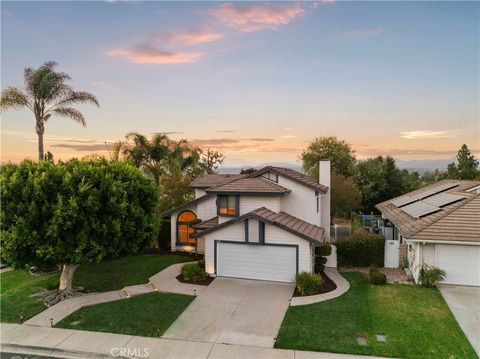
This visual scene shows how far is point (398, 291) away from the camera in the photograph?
15172mm

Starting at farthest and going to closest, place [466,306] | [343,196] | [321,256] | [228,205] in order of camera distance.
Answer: [343,196]
[228,205]
[321,256]
[466,306]

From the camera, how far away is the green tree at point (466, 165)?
43.2 m

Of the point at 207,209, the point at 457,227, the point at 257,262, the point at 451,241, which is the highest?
the point at 207,209

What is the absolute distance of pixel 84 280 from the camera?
17828mm

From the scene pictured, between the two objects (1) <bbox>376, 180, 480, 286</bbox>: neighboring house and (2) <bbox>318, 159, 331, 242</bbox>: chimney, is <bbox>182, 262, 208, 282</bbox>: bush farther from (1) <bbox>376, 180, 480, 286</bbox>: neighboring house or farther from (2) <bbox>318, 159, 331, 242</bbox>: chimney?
(2) <bbox>318, 159, 331, 242</bbox>: chimney

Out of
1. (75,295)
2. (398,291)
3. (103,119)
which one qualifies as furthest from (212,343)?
(103,119)

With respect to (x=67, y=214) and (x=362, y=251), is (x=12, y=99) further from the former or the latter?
(x=362, y=251)

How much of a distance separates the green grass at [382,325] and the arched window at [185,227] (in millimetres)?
11948

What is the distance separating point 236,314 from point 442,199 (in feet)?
51.8

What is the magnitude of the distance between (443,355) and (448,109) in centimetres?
2299

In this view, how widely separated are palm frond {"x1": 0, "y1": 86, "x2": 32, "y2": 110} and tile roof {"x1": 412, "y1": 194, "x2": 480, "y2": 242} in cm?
2548

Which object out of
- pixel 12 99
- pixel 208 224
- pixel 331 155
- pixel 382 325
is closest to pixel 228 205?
pixel 208 224

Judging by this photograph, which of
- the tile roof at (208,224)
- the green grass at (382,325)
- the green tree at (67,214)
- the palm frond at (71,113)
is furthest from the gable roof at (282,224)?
the palm frond at (71,113)

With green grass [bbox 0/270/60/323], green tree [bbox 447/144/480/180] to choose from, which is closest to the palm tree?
green grass [bbox 0/270/60/323]
